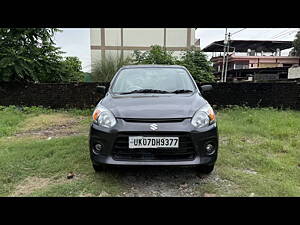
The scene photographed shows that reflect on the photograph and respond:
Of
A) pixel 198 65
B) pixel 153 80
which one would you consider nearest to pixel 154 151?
pixel 153 80

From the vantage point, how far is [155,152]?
2.32 meters

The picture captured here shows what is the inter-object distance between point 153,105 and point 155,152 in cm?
53

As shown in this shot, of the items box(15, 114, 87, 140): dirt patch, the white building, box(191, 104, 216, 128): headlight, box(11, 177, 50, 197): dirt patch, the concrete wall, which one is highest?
the white building

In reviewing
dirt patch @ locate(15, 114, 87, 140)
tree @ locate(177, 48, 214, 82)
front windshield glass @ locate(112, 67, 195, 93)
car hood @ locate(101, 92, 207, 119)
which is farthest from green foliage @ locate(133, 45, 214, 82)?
car hood @ locate(101, 92, 207, 119)

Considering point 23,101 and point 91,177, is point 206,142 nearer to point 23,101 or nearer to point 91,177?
point 91,177

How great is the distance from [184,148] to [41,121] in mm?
5199

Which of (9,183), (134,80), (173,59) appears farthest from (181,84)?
(173,59)

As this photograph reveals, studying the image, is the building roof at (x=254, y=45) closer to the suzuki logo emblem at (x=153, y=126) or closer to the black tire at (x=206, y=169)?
the black tire at (x=206, y=169)

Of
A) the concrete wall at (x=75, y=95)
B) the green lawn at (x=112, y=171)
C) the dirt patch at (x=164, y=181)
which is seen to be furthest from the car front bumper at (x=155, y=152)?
the concrete wall at (x=75, y=95)

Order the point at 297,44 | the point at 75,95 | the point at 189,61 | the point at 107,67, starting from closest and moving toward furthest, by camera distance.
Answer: the point at 75,95, the point at 189,61, the point at 107,67, the point at 297,44

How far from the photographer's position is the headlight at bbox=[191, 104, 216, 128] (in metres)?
2.40

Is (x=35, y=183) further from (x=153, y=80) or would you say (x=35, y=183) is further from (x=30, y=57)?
(x=30, y=57)

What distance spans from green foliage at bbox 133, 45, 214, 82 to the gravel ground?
26.0 ft

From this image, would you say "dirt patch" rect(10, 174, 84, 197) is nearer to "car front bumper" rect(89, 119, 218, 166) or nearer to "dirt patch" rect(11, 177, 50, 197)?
"dirt patch" rect(11, 177, 50, 197)
